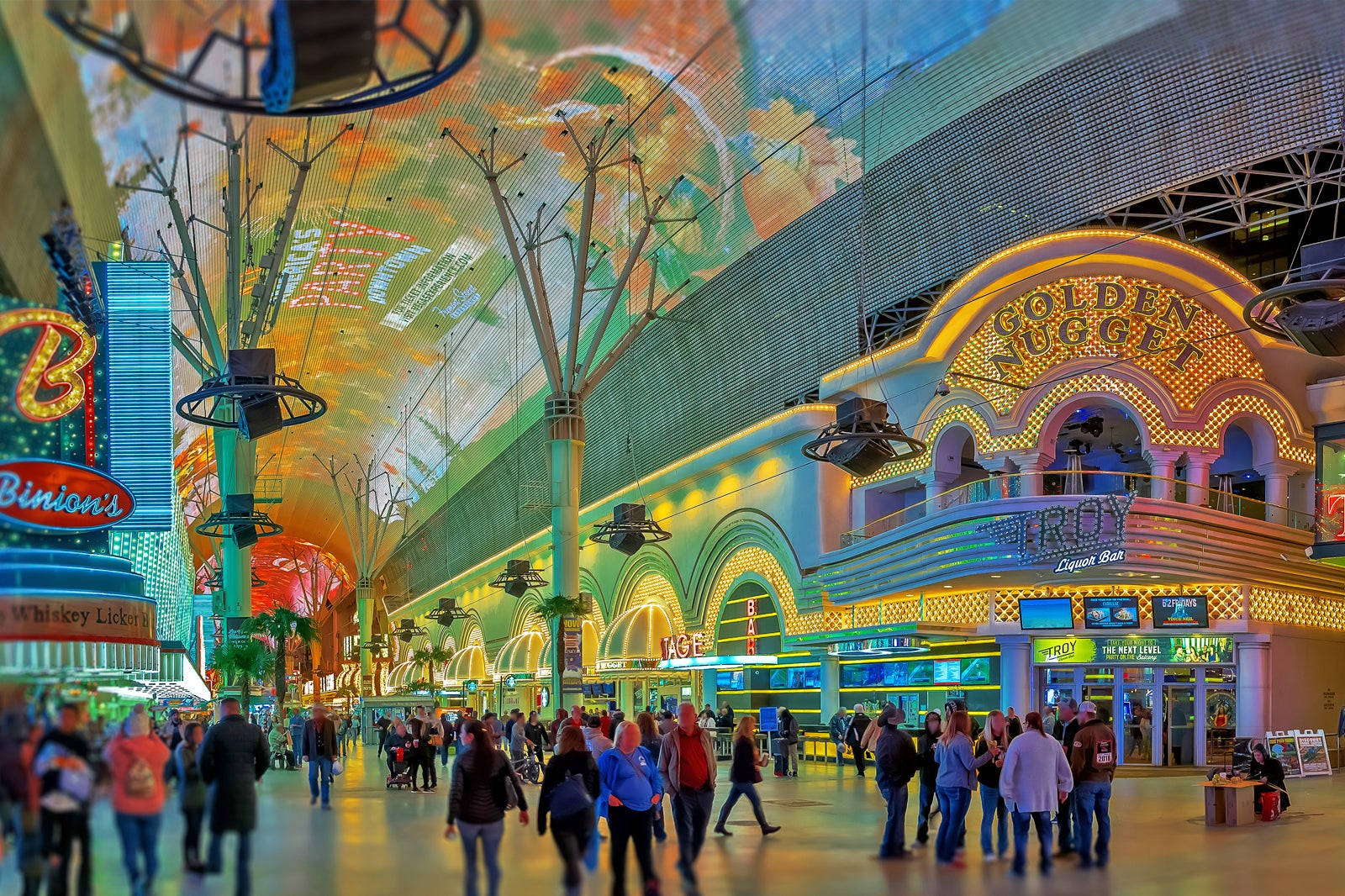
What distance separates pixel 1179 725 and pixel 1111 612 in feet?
11.4

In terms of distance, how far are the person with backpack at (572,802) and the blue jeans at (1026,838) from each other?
4645mm

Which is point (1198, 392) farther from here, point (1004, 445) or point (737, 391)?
point (737, 391)

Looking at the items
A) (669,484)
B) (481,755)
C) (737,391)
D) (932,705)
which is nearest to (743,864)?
(481,755)

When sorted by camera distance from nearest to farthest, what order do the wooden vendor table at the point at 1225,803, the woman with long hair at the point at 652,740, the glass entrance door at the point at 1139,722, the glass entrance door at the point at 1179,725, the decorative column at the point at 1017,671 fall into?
the woman with long hair at the point at 652,740
the wooden vendor table at the point at 1225,803
the glass entrance door at the point at 1179,725
the glass entrance door at the point at 1139,722
the decorative column at the point at 1017,671

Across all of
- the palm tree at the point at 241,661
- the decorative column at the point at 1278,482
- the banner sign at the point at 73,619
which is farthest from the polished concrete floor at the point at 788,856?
the palm tree at the point at 241,661

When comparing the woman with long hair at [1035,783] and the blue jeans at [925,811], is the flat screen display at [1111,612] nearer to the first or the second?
the blue jeans at [925,811]

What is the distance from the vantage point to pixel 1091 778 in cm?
1449

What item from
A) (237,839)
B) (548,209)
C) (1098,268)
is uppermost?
(548,209)

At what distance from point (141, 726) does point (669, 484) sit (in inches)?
1591

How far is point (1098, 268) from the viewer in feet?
102

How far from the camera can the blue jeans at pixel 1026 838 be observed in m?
13.6

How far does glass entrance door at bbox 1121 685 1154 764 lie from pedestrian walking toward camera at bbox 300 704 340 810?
2087cm

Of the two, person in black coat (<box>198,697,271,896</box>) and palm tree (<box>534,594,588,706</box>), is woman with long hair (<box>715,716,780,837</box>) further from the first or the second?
palm tree (<box>534,594,588,706</box>)

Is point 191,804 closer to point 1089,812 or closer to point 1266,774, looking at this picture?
point 1089,812
